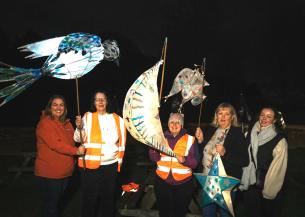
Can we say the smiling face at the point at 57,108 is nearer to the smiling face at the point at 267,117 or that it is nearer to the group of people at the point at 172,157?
the group of people at the point at 172,157

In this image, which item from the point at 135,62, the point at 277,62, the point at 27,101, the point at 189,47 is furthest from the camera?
the point at 277,62

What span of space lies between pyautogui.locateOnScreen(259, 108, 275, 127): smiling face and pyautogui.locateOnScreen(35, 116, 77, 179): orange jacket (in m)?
2.15

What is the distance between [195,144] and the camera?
3.54m

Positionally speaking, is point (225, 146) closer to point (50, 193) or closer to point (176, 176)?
point (176, 176)

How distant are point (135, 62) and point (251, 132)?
12088mm

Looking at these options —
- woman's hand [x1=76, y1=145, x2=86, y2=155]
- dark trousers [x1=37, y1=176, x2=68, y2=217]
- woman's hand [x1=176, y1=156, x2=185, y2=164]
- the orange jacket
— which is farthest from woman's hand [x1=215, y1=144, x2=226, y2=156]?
dark trousers [x1=37, y1=176, x2=68, y2=217]

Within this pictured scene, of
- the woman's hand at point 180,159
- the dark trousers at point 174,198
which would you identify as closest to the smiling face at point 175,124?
the woman's hand at point 180,159

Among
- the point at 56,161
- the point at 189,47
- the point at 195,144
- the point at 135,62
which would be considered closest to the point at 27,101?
the point at 135,62

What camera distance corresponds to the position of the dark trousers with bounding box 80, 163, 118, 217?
3.65 m

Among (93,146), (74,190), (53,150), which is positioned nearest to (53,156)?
(53,150)

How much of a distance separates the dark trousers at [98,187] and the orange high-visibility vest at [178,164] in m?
0.61

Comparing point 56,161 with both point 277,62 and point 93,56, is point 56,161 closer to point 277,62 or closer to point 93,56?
point 93,56

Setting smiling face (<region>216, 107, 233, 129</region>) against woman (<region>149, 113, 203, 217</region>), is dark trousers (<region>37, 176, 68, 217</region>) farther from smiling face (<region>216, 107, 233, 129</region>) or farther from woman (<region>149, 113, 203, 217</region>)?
smiling face (<region>216, 107, 233, 129</region>)

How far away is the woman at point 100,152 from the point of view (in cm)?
363
